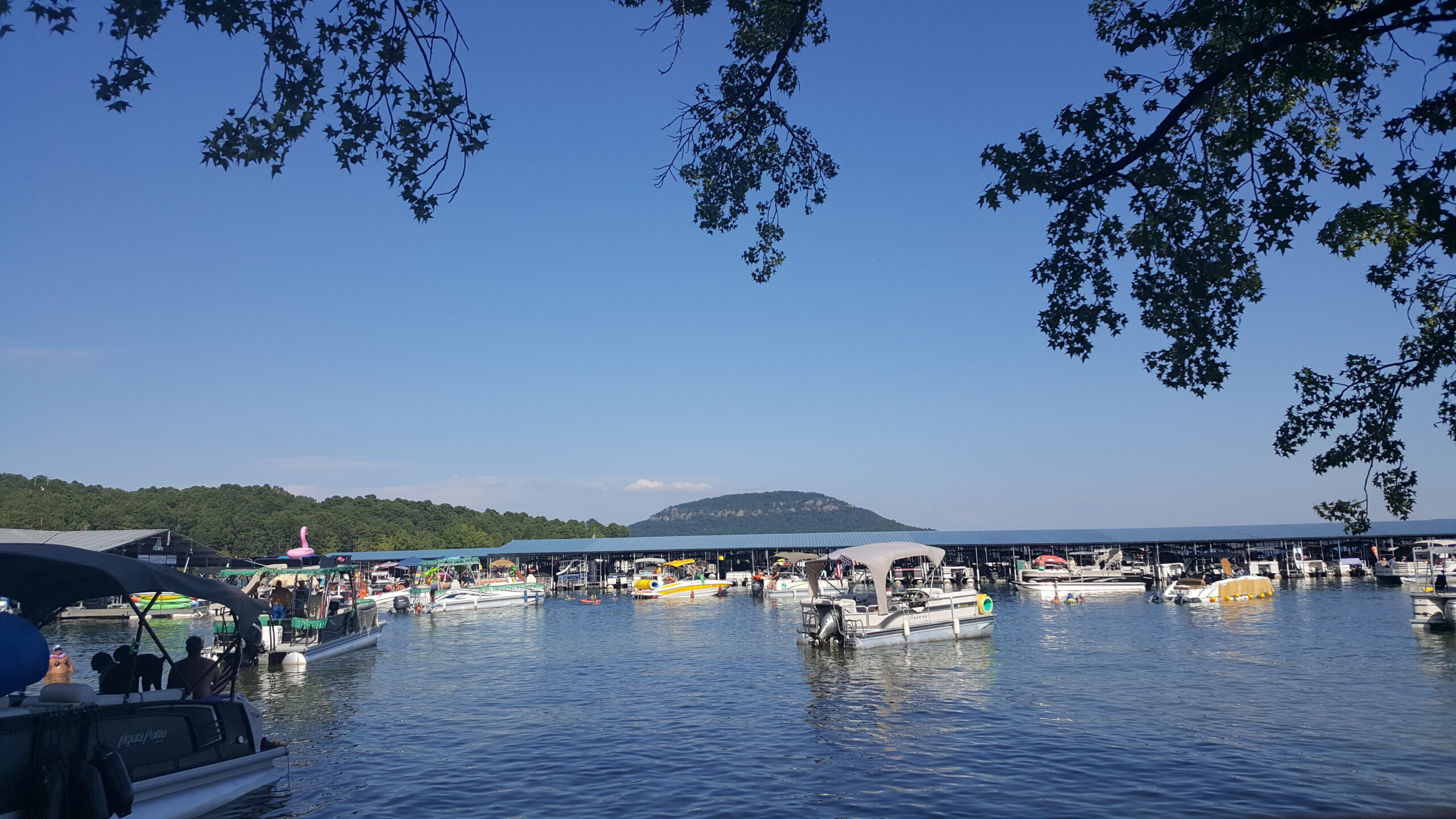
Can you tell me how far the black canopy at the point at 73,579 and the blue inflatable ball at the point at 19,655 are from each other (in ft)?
5.47

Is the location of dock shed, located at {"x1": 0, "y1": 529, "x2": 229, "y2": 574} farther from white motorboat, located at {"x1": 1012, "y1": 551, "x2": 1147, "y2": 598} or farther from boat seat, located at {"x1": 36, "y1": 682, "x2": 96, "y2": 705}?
white motorboat, located at {"x1": 1012, "y1": 551, "x2": 1147, "y2": 598}

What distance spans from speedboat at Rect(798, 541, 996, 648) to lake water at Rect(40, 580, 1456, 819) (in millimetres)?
850

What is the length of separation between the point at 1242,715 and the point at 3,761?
20736 millimetres

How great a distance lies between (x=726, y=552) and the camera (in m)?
93.2

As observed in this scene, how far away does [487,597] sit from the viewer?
60188 millimetres

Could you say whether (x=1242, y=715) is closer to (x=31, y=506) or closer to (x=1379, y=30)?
(x=1379, y=30)

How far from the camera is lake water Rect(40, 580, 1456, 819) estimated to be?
43.3 feet

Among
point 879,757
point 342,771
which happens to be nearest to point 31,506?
point 342,771

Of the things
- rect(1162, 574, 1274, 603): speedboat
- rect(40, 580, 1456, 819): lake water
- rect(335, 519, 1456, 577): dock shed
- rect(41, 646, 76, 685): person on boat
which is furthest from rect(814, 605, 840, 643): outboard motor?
rect(335, 519, 1456, 577): dock shed

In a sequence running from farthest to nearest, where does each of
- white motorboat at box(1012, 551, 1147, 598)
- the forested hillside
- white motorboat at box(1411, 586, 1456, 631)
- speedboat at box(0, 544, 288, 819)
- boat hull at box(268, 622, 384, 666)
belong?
the forested hillside, white motorboat at box(1012, 551, 1147, 598), white motorboat at box(1411, 586, 1456, 631), boat hull at box(268, 622, 384, 666), speedboat at box(0, 544, 288, 819)

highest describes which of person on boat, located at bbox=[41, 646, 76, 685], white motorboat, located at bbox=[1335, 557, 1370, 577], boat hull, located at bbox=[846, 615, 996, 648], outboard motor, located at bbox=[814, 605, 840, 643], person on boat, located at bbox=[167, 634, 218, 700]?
person on boat, located at bbox=[167, 634, 218, 700]

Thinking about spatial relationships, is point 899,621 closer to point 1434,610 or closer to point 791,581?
point 1434,610

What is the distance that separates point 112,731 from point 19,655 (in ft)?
8.19

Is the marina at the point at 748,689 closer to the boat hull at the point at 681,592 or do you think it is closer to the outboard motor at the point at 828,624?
the outboard motor at the point at 828,624
